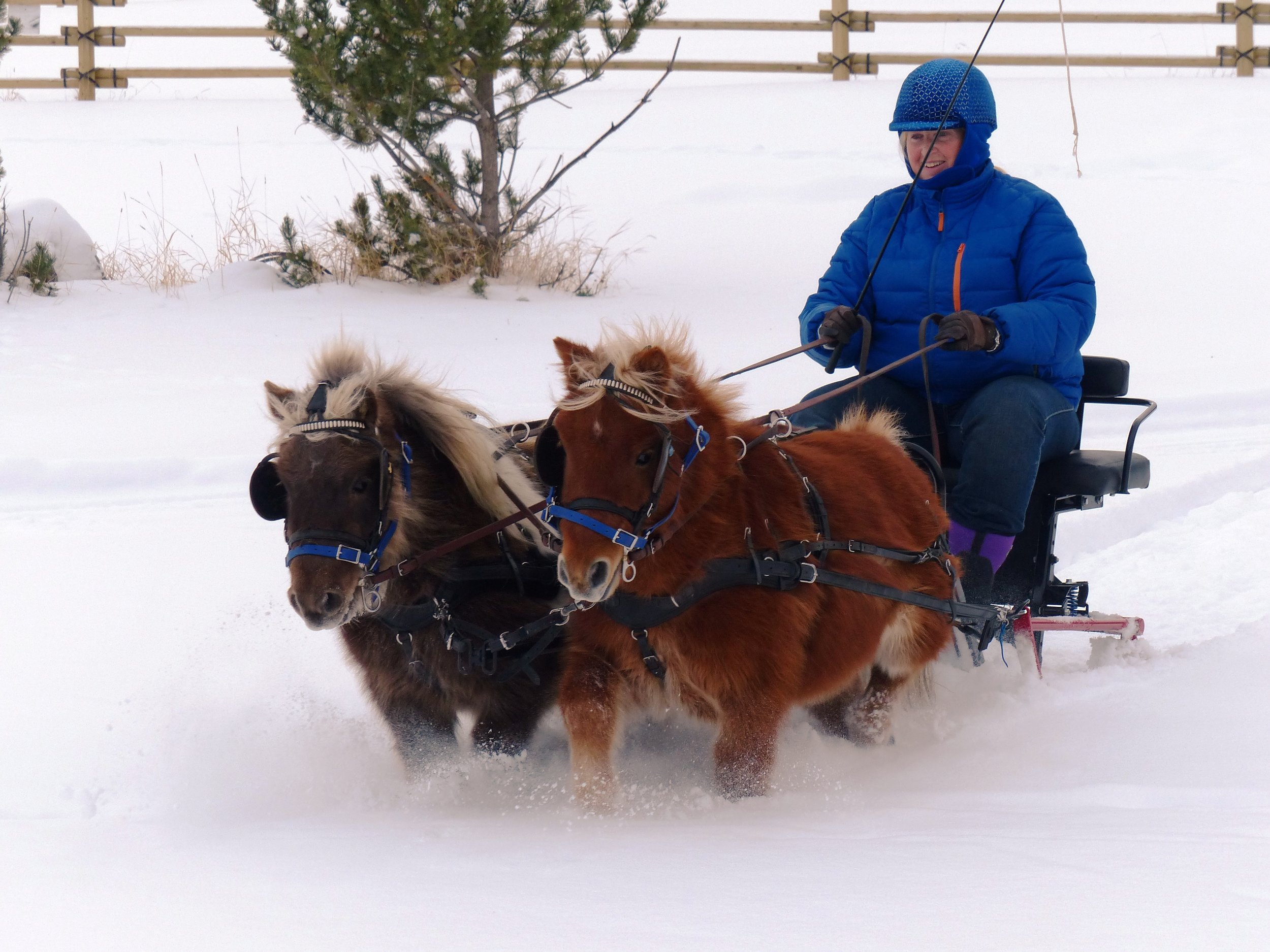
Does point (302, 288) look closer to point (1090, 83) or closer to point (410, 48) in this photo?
point (410, 48)

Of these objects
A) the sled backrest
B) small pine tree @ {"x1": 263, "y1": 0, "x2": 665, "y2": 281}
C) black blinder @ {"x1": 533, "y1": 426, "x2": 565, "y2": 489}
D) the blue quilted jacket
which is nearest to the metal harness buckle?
black blinder @ {"x1": 533, "y1": 426, "x2": 565, "y2": 489}

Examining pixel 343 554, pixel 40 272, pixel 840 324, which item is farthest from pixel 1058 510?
pixel 40 272

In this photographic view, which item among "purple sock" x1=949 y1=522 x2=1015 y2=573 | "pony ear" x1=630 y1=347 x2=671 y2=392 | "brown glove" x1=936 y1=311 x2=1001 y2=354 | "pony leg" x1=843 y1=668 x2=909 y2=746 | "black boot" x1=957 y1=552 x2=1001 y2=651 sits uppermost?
"brown glove" x1=936 y1=311 x2=1001 y2=354

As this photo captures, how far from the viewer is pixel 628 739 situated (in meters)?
3.39

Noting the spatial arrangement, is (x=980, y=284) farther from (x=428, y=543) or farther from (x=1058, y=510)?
(x=428, y=543)

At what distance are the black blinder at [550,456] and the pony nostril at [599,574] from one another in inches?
11.9

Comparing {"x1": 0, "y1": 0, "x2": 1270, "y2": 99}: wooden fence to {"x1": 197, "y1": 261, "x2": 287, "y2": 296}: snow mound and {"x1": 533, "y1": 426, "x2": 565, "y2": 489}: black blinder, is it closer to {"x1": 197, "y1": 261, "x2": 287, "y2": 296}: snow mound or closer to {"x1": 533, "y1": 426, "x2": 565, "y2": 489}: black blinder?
{"x1": 197, "y1": 261, "x2": 287, "y2": 296}: snow mound

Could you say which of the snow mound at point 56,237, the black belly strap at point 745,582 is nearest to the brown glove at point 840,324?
the black belly strap at point 745,582

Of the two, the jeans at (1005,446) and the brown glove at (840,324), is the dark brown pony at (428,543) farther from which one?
the jeans at (1005,446)

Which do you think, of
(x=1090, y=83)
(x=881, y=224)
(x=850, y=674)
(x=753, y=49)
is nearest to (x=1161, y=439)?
(x=881, y=224)

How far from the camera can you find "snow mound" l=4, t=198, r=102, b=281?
9.13 metres

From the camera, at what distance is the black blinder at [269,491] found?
9.53 ft

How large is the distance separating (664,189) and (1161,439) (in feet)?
23.2

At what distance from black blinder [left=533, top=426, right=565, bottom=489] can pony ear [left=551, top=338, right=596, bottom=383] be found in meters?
0.13
